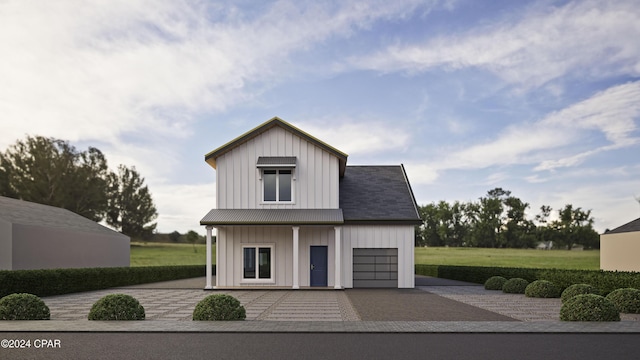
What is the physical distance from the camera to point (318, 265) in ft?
86.3

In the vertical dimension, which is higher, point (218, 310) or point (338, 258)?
point (338, 258)

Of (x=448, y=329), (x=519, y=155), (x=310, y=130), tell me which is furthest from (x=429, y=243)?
(x=448, y=329)

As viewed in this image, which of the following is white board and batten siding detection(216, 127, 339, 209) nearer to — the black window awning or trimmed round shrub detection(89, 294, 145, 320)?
the black window awning

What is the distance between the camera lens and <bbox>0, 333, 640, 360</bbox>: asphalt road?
32.4 feet

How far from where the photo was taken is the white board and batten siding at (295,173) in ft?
87.0

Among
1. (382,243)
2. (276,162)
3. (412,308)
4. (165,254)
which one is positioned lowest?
(165,254)

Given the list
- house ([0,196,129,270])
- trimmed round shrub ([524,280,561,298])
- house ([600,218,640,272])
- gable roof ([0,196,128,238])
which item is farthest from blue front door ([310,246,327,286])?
house ([600,218,640,272])

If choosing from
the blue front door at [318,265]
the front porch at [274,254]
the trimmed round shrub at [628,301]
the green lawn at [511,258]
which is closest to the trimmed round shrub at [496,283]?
the front porch at [274,254]

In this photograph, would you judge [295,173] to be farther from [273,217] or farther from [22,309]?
[22,309]

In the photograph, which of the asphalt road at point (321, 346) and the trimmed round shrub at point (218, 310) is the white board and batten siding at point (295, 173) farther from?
the asphalt road at point (321, 346)

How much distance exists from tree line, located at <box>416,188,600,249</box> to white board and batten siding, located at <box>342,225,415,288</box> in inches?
2228

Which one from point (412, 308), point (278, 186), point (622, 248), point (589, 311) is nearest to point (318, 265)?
point (278, 186)

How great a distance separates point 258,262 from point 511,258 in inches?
1827

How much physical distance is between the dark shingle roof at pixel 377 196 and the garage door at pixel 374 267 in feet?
5.35
